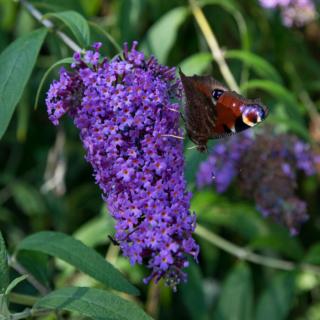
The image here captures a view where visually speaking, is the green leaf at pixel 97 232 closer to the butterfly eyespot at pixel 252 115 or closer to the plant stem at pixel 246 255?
the plant stem at pixel 246 255

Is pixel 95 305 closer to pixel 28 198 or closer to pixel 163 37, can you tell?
pixel 163 37

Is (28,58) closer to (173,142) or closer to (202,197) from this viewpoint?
(173,142)

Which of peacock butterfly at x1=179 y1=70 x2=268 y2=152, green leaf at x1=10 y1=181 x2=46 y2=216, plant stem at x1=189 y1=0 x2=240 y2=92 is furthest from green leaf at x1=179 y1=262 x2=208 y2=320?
peacock butterfly at x1=179 y1=70 x2=268 y2=152

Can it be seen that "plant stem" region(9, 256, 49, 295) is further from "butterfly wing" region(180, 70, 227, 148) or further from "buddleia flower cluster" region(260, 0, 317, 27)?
"buddleia flower cluster" region(260, 0, 317, 27)

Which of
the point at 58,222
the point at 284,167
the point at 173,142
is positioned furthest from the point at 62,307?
the point at 58,222

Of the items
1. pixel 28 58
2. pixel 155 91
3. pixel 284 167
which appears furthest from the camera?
pixel 284 167
